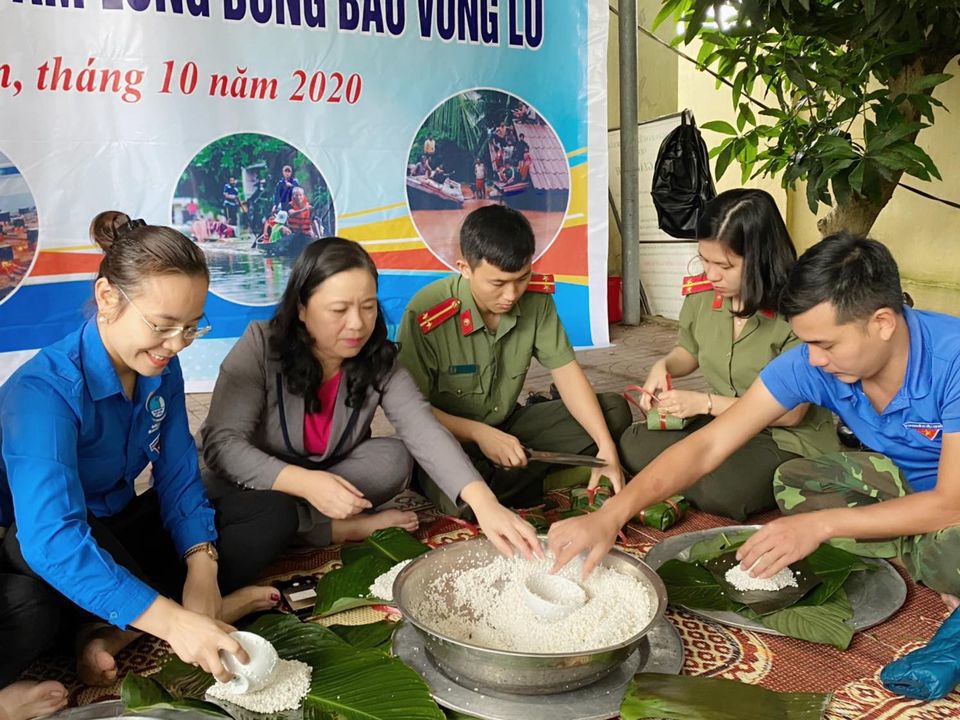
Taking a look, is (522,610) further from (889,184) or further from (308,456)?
(889,184)

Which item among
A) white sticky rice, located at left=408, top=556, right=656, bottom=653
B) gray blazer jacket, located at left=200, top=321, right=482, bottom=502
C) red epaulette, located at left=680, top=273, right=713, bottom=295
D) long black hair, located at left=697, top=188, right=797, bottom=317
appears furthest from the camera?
red epaulette, located at left=680, top=273, right=713, bottom=295

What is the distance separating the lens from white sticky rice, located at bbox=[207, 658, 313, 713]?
4.01ft

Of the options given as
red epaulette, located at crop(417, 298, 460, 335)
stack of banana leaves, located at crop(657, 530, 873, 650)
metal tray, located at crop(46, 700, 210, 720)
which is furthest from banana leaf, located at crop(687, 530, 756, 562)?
metal tray, located at crop(46, 700, 210, 720)

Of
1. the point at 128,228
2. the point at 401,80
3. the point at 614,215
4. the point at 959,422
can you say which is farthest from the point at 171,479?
the point at 614,215

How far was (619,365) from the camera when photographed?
4.32m

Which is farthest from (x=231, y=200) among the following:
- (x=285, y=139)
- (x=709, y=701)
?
(x=709, y=701)

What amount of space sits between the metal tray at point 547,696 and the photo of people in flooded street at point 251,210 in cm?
274

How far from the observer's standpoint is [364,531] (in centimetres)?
205

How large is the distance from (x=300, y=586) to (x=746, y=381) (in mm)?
1384

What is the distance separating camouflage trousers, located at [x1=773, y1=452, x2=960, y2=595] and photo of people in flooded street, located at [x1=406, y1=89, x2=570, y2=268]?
2540 mm

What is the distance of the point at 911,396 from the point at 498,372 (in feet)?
3.83

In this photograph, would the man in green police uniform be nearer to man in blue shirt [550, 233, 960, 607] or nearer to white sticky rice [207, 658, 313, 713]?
man in blue shirt [550, 233, 960, 607]

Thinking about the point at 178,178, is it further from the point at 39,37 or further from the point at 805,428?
the point at 805,428

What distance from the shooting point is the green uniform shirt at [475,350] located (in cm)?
234
